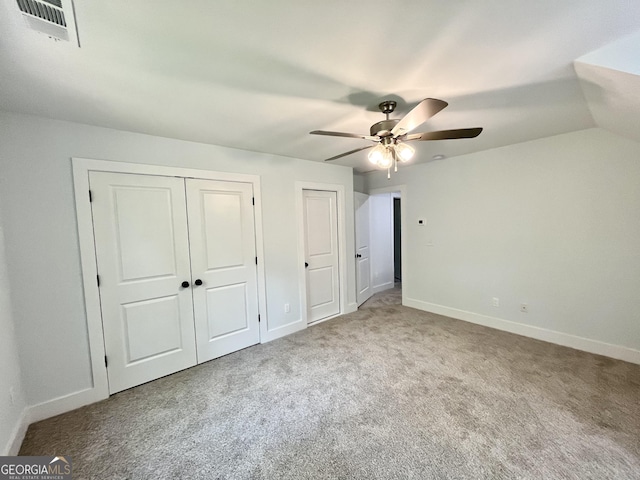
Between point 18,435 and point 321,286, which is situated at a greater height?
point 321,286

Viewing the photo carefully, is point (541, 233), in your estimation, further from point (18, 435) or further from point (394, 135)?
point (18, 435)

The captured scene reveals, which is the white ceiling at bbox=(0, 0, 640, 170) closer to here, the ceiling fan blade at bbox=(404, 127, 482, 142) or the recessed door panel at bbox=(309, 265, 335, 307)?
the ceiling fan blade at bbox=(404, 127, 482, 142)

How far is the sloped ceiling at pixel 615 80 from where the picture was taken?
1.30m

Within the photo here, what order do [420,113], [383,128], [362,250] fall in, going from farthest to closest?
[362,250] < [383,128] < [420,113]

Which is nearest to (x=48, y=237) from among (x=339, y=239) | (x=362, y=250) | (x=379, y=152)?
(x=379, y=152)

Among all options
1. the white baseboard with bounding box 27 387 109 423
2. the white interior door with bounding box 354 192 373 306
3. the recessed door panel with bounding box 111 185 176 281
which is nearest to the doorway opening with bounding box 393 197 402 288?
the white interior door with bounding box 354 192 373 306

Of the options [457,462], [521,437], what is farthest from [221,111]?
[521,437]

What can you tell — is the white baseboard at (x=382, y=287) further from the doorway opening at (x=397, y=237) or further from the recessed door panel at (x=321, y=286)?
the recessed door panel at (x=321, y=286)

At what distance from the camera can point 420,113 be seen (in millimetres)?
1504

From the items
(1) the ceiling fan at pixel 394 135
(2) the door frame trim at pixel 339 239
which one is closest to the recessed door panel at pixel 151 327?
(2) the door frame trim at pixel 339 239

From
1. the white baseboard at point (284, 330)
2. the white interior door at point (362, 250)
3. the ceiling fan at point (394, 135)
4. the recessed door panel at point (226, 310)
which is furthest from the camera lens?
the white interior door at point (362, 250)

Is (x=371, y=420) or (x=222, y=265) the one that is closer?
(x=371, y=420)

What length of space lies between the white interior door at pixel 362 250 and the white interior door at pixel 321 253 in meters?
0.61

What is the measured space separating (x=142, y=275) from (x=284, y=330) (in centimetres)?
177
